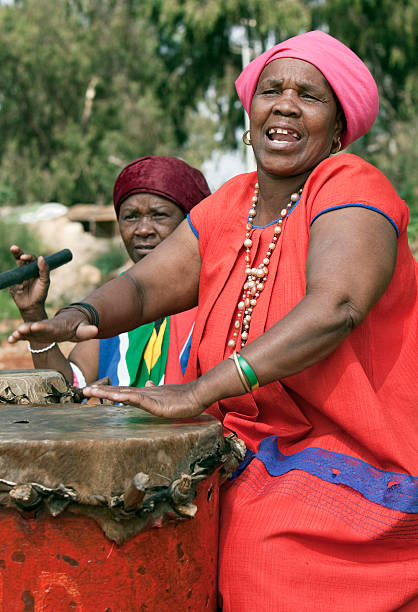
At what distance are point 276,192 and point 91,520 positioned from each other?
112cm

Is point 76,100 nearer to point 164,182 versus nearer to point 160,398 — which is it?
point 164,182

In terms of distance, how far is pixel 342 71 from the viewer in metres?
2.07

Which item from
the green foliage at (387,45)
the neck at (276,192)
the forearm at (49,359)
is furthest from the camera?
the green foliage at (387,45)

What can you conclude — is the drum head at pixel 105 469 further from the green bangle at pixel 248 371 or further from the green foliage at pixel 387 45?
the green foliage at pixel 387 45

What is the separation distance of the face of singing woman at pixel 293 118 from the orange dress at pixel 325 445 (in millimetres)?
105

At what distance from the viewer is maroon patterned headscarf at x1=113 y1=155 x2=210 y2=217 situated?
349 cm

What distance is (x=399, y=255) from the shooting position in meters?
2.01

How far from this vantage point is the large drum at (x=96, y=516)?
1.48 m

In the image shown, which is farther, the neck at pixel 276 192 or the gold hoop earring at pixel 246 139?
the gold hoop earring at pixel 246 139

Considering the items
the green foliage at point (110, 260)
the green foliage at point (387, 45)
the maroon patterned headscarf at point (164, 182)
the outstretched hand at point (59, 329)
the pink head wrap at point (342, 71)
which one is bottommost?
the green foliage at point (110, 260)

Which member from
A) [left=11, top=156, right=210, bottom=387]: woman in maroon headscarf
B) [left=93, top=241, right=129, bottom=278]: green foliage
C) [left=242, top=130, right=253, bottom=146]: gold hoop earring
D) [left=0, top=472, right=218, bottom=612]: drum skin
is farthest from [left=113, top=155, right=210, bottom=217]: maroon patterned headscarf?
[left=93, top=241, right=129, bottom=278]: green foliage

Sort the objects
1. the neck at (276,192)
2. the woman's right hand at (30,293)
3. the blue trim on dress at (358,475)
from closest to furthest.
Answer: the blue trim on dress at (358,475) → the neck at (276,192) → the woman's right hand at (30,293)

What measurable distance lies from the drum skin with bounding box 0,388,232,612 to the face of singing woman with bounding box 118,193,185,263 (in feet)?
6.29

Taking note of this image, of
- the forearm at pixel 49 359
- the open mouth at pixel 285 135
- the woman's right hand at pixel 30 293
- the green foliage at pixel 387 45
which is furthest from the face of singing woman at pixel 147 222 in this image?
the green foliage at pixel 387 45
